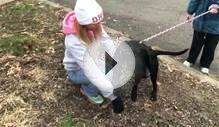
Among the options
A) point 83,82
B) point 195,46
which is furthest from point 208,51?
point 83,82

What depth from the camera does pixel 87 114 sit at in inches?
149

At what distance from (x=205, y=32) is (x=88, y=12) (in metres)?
1.84

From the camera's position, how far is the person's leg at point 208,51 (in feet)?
15.9

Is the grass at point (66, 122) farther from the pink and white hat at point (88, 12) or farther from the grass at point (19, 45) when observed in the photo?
the grass at point (19, 45)

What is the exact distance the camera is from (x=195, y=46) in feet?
16.4

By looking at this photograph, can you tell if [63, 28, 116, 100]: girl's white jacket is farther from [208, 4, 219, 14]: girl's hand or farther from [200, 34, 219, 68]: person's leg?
[200, 34, 219, 68]: person's leg

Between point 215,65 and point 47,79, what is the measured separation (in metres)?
2.07

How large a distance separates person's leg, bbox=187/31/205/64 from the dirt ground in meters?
0.52

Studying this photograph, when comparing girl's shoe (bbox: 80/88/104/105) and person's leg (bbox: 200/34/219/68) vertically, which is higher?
girl's shoe (bbox: 80/88/104/105)
